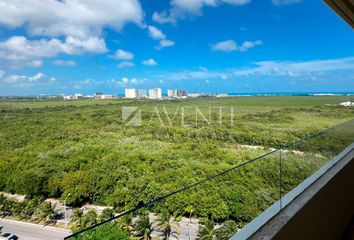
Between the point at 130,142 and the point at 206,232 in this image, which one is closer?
the point at 206,232

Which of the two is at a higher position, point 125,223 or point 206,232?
point 125,223

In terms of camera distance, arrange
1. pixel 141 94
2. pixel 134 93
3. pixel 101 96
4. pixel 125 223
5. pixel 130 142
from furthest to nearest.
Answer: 1. pixel 101 96
2. pixel 141 94
3. pixel 134 93
4. pixel 130 142
5. pixel 125 223

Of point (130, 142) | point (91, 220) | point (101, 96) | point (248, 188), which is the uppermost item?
point (248, 188)

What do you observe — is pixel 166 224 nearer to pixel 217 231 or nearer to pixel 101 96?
pixel 217 231

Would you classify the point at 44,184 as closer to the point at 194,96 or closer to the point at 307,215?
the point at 194,96

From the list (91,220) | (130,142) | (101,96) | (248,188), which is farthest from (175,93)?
(248,188)

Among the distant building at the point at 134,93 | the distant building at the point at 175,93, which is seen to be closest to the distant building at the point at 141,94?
the distant building at the point at 134,93

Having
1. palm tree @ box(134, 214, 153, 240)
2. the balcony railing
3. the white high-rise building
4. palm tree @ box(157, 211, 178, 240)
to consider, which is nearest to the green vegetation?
the white high-rise building

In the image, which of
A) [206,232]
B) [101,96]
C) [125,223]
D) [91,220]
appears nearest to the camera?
[125,223]

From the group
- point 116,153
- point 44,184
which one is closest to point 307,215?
point 44,184
